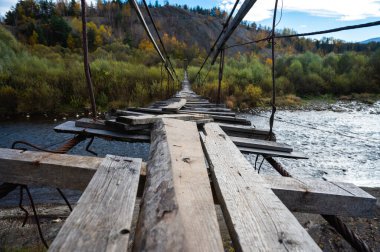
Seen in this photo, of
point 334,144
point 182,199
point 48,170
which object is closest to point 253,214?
point 182,199

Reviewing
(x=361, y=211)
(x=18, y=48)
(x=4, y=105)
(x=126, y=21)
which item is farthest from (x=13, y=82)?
(x=126, y=21)

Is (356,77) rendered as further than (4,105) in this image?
Yes

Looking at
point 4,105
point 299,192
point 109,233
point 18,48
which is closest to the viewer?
point 109,233

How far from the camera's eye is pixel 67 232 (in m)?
0.60

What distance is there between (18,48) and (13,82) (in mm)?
6125

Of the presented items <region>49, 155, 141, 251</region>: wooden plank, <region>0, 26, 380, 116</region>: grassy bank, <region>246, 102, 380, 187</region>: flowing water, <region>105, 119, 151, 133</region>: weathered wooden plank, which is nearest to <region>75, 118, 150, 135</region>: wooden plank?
<region>105, 119, 151, 133</region>: weathered wooden plank

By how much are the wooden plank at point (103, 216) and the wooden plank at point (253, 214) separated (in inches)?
11.4

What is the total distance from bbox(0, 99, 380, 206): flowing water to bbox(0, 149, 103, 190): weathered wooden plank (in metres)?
4.64

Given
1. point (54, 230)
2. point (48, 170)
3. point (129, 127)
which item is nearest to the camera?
point (48, 170)

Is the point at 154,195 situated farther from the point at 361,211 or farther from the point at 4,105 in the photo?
the point at 4,105

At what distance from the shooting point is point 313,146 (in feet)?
29.7

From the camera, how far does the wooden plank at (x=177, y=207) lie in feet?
1.86

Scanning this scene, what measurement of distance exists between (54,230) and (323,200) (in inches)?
173

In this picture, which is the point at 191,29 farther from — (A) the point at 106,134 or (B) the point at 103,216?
(B) the point at 103,216
